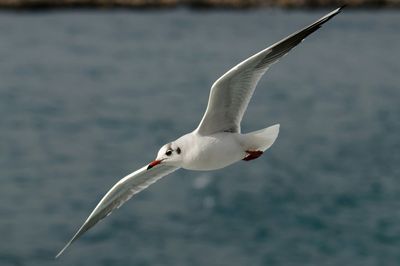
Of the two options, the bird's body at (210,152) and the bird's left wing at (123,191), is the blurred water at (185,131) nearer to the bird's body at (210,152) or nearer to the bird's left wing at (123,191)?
the bird's left wing at (123,191)

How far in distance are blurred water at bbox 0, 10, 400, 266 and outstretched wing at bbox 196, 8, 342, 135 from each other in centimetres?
1180

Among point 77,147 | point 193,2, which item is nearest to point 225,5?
point 193,2

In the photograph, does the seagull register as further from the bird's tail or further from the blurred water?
the blurred water

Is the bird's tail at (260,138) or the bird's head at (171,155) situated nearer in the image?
the bird's head at (171,155)

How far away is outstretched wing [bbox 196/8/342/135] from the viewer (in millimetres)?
6656

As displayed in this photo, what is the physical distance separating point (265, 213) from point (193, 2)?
93.8 ft

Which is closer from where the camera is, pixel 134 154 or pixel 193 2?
pixel 134 154

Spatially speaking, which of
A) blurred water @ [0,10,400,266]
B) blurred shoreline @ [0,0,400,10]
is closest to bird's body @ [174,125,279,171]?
blurred water @ [0,10,400,266]

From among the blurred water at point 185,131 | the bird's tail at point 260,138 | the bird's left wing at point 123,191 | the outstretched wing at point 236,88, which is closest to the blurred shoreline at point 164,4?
the blurred water at point 185,131

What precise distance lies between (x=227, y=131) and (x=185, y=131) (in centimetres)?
1873

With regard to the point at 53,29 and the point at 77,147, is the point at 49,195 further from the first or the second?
the point at 53,29

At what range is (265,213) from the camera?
68.1ft

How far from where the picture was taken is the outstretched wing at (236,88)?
262 inches

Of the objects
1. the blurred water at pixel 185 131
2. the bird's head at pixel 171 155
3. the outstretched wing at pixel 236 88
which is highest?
the outstretched wing at pixel 236 88
